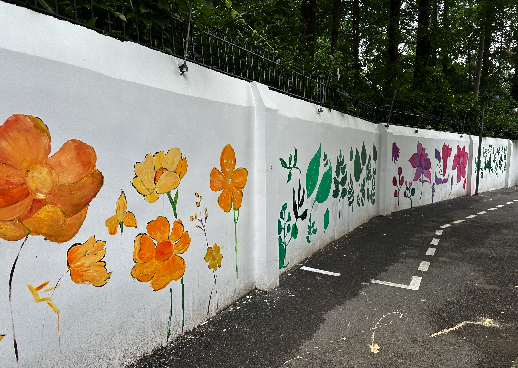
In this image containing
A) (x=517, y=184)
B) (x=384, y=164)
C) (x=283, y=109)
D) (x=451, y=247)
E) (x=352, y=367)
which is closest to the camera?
(x=352, y=367)

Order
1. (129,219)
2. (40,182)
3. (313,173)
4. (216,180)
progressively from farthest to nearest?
(313,173) → (216,180) → (129,219) → (40,182)

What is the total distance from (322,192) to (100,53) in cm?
442

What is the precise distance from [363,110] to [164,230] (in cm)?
688

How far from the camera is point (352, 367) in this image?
118 inches

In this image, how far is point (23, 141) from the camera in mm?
2088

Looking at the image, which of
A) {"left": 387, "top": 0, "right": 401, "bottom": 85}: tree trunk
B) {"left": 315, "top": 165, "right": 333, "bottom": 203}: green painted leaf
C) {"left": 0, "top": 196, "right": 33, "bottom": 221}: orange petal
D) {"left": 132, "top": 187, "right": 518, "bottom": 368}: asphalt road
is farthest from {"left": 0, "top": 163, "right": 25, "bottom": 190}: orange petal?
{"left": 387, "top": 0, "right": 401, "bottom": 85}: tree trunk

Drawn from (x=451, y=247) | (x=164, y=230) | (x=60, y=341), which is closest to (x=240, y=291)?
(x=164, y=230)

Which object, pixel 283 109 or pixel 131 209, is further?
pixel 283 109

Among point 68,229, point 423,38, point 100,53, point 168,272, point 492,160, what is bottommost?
point 492,160

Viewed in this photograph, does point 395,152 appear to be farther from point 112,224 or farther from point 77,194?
point 77,194

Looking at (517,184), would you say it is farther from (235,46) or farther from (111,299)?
(111,299)

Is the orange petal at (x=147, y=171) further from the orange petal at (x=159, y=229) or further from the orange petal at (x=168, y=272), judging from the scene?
the orange petal at (x=168, y=272)

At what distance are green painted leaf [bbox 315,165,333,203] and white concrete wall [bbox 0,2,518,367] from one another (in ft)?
0.53

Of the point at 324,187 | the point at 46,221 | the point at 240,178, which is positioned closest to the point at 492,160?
the point at 324,187
